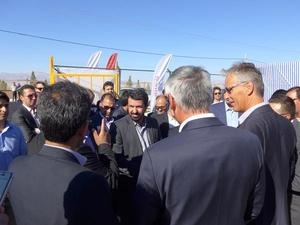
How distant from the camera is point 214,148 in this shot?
75.3 inches

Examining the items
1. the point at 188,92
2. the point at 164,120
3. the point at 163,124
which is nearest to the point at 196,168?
the point at 188,92

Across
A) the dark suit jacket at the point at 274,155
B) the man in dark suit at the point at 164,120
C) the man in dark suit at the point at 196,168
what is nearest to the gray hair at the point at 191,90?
the man in dark suit at the point at 196,168

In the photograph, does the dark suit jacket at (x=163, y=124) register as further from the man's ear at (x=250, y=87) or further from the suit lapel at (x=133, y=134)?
the man's ear at (x=250, y=87)

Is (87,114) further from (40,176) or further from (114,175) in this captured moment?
(114,175)

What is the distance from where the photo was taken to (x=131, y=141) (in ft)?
13.4

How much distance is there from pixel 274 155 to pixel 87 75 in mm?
9658

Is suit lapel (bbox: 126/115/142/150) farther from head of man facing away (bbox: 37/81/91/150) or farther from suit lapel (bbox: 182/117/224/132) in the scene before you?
head of man facing away (bbox: 37/81/91/150)

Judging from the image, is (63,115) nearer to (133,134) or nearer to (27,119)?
(133,134)

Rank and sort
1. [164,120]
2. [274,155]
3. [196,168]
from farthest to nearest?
1. [164,120]
2. [274,155]
3. [196,168]

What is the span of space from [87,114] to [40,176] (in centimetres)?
37

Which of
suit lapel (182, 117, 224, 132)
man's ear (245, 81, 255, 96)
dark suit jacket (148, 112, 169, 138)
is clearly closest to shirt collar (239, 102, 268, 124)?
man's ear (245, 81, 255, 96)

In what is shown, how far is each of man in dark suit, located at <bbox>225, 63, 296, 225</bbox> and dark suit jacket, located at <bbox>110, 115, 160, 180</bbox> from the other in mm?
1457

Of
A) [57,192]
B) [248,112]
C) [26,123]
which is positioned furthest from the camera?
[26,123]

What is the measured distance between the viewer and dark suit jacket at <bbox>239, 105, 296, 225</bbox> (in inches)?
101
